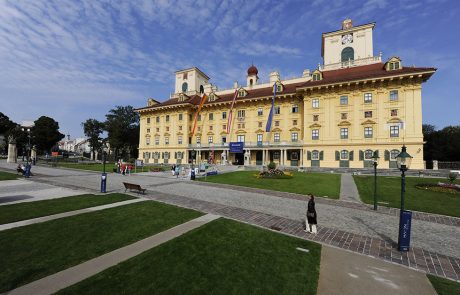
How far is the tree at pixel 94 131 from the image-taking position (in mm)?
79562

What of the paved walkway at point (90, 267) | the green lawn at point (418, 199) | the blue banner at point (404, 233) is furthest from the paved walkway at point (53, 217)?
the green lawn at point (418, 199)

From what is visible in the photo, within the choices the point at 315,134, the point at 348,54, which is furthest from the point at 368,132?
the point at 348,54

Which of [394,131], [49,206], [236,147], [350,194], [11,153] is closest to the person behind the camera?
[49,206]

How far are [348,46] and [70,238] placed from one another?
54.8m

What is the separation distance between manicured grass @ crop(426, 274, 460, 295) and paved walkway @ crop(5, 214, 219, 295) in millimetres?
7637

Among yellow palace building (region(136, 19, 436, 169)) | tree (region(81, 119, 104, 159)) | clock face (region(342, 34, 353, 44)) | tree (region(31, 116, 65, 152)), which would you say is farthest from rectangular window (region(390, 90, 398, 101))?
tree (region(31, 116, 65, 152))

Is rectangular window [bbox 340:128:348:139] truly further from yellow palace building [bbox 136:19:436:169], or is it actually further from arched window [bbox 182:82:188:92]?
arched window [bbox 182:82:188:92]

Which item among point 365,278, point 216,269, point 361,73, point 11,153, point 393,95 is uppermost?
point 361,73

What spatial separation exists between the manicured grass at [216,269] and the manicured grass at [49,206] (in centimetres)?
731

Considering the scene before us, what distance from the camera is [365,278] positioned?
603cm

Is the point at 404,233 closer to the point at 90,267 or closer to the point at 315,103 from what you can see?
the point at 90,267

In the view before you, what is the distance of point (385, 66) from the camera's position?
3866cm

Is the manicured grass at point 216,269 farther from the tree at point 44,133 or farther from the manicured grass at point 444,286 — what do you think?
the tree at point 44,133

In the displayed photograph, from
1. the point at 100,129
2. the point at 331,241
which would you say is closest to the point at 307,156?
the point at 331,241
